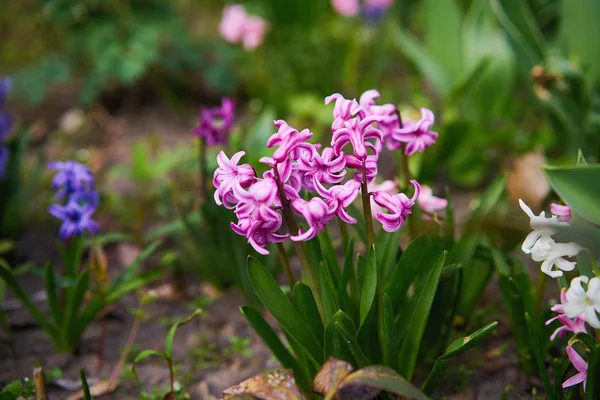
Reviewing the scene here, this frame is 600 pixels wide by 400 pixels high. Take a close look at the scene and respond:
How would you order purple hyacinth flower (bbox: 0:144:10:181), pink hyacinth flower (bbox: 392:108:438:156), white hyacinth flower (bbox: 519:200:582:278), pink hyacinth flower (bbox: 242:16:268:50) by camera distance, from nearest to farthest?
white hyacinth flower (bbox: 519:200:582:278), pink hyacinth flower (bbox: 392:108:438:156), purple hyacinth flower (bbox: 0:144:10:181), pink hyacinth flower (bbox: 242:16:268:50)

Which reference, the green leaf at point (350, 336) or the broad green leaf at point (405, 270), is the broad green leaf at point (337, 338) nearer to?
the green leaf at point (350, 336)

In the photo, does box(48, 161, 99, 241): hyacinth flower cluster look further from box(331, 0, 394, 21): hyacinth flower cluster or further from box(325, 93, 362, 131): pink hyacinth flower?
box(331, 0, 394, 21): hyacinth flower cluster

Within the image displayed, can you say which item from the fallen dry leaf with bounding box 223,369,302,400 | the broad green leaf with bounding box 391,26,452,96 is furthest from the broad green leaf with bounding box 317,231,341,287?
the broad green leaf with bounding box 391,26,452,96

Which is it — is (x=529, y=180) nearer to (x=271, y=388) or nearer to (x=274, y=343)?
(x=274, y=343)

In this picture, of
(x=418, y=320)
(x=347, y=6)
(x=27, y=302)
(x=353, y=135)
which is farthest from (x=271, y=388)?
(x=347, y=6)

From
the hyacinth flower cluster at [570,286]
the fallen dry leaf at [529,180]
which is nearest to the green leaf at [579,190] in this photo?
the hyacinth flower cluster at [570,286]

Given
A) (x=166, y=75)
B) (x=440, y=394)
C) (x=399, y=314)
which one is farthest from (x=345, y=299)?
(x=166, y=75)
